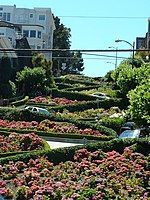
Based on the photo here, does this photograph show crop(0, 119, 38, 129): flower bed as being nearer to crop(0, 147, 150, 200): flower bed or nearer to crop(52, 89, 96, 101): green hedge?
crop(0, 147, 150, 200): flower bed

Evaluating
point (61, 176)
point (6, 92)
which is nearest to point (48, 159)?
point (61, 176)

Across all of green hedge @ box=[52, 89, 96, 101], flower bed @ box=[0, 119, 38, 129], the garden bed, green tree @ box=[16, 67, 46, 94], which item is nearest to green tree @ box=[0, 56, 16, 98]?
green tree @ box=[16, 67, 46, 94]

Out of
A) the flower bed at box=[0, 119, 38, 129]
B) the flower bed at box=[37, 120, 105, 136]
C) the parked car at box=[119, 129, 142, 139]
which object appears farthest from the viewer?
the flower bed at box=[0, 119, 38, 129]

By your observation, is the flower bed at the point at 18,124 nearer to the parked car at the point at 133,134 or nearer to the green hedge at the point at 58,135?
the green hedge at the point at 58,135

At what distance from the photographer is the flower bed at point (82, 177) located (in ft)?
62.1

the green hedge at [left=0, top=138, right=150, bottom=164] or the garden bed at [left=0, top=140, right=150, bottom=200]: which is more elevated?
the green hedge at [left=0, top=138, right=150, bottom=164]

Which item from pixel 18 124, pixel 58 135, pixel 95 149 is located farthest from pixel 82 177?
pixel 18 124

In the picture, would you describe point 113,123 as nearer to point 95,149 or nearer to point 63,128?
point 63,128

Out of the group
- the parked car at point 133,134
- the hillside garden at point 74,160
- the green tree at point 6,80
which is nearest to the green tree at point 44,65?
the green tree at point 6,80

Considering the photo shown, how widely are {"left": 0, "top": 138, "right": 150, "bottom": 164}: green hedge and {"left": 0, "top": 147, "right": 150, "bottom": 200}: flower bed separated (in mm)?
303

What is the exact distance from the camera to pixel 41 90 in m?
72.0

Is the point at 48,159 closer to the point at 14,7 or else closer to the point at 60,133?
the point at 60,133

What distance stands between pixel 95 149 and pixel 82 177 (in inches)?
169

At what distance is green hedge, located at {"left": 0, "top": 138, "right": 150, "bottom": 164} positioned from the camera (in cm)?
2470
